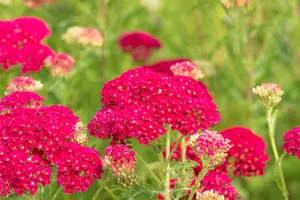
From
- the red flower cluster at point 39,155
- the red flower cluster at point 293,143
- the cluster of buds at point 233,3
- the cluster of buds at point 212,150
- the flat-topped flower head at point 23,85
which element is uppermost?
the cluster of buds at point 233,3

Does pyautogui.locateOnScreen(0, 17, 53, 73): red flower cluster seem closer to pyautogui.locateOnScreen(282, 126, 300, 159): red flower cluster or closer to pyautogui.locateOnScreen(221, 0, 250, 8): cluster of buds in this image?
pyautogui.locateOnScreen(221, 0, 250, 8): cluster of buds

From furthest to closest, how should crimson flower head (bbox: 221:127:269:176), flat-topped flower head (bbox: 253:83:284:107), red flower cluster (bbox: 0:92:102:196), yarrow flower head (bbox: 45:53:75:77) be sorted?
yarrow flower head (bbox: 45:53:75:77)
crimson flower head (bbox: 221:127:269:176)
flat-topped flower head (bbox: 253:83:284:107)
red flower cluster (bbox: 0:92:102:196)

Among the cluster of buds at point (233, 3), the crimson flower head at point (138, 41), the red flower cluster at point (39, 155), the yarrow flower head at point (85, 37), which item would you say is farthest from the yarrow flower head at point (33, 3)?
the red flower cluster at point (39, 155)

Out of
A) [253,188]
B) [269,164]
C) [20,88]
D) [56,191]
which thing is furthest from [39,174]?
[269,164]

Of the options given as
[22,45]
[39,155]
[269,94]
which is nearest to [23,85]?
[22,45]

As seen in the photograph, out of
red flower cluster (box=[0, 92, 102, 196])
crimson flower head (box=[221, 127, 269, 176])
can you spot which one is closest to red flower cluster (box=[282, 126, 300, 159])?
crimson flower head (box=[221, 127, 269, 176])

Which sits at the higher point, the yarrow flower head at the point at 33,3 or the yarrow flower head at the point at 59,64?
the yarrow flower head at the point at 33,3

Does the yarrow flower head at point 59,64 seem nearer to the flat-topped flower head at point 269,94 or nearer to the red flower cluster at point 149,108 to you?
the red flower cluster at point 149,108
